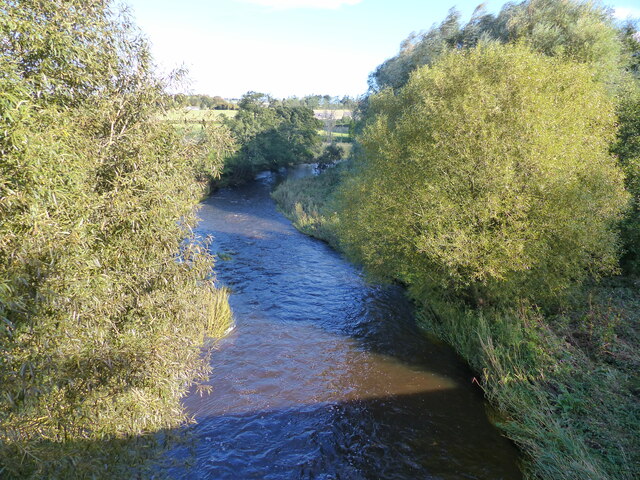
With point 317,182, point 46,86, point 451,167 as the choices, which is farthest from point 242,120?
point 46,86

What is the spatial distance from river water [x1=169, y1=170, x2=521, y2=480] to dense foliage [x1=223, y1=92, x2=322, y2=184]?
145 feet

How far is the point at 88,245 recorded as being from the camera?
7.78 meters

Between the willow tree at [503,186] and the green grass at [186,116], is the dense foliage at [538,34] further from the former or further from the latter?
the green grass at [186,116]

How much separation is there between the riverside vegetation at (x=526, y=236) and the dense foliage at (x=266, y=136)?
4714 centimetres

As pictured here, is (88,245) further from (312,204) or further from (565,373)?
(312,204)

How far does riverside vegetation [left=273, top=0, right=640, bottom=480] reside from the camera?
38.0ft

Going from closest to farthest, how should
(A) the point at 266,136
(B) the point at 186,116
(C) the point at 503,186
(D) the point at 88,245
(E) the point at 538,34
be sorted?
1. (D) the point at 88,245
2. (B) the point at 186,116
3. (C) the point at 503,186
4. (E) the point at 538,34
5. (A) the point at 266,136

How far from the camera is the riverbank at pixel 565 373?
9820mm

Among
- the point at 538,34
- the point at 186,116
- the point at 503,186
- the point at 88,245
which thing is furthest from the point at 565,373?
the point at 538,34

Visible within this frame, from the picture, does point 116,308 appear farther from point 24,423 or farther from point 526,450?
point 526,450

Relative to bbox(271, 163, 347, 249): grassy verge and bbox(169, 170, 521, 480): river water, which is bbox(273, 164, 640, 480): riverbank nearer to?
bbox(169, 170, 521, 480): river water

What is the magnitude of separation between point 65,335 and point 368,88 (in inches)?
1714

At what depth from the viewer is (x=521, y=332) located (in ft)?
47.7

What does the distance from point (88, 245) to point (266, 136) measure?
6347 cm
